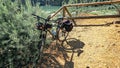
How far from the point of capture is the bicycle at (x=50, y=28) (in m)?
6.80

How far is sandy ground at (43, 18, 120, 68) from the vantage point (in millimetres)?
6609

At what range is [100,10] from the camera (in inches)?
527

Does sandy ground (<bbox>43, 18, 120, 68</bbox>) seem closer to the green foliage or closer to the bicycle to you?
the bicycle

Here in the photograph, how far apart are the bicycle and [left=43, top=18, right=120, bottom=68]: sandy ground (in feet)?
0.90

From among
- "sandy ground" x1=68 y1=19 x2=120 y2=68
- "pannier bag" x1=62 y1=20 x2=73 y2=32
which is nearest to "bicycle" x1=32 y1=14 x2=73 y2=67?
"pannier bag" x1=62 y1=20 x2=73 y2=32

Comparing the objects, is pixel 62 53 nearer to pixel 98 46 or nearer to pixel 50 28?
pixel 50 28

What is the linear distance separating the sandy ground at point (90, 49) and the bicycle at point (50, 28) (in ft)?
0.90

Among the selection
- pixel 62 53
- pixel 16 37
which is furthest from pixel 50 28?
pixel 16 37

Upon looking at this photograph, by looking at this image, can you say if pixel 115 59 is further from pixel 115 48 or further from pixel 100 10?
pixel 100 10

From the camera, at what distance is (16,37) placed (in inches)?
252

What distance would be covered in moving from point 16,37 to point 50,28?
104cm

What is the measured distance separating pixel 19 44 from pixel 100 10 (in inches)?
303

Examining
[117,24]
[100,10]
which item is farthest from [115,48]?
[100,10]

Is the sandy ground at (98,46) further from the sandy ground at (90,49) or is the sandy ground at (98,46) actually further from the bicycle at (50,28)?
the bicycle at (50,28)
